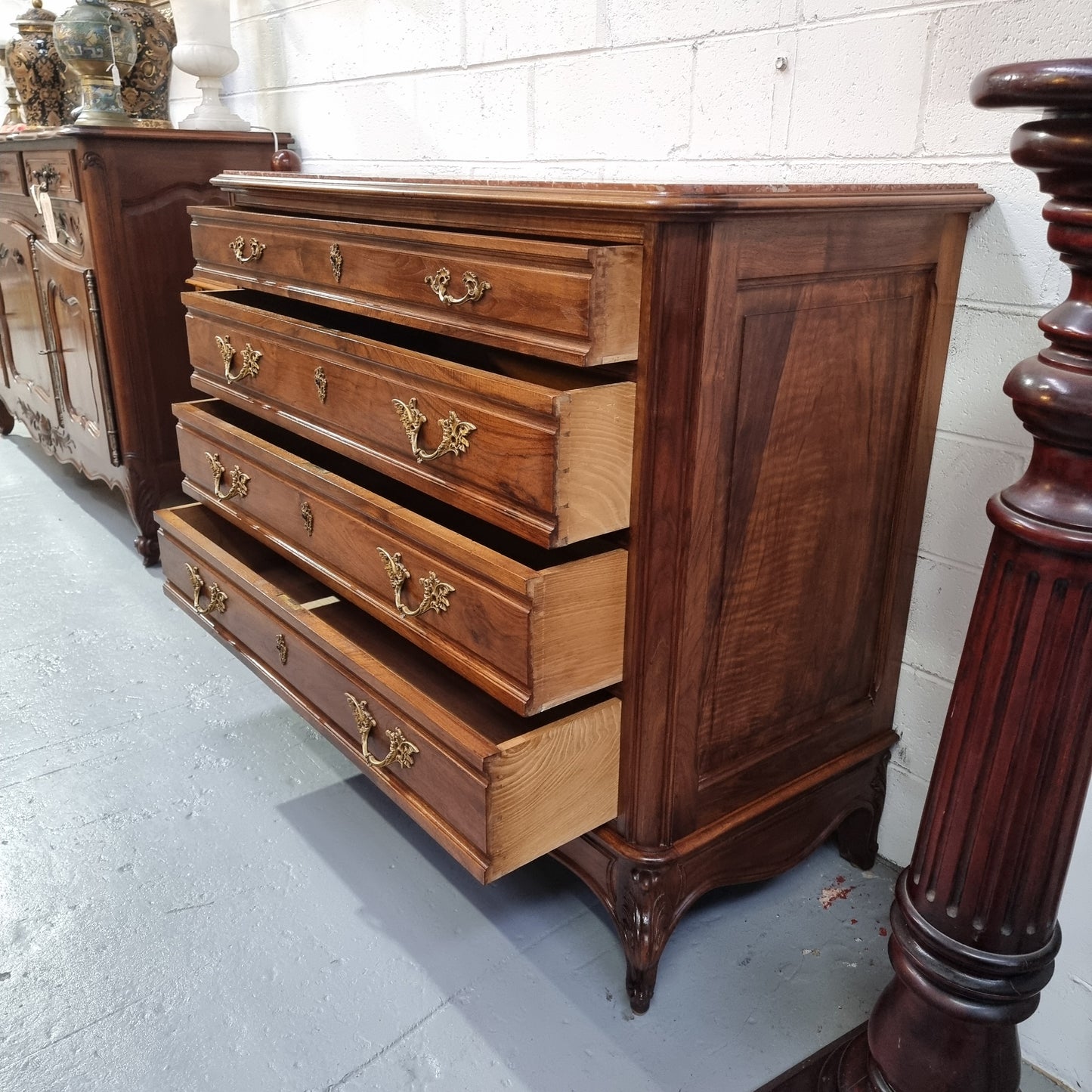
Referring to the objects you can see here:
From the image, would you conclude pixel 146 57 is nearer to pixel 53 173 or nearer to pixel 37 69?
pixel 37 69

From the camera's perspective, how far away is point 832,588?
1216 mm

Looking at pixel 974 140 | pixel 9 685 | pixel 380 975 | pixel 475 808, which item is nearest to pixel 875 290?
pixel 974 140

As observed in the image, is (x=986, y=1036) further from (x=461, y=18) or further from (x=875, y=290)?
(x=461, y=18)

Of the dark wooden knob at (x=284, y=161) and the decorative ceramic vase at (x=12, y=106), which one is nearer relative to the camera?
the dark wooden knob at (x=284, y=161)

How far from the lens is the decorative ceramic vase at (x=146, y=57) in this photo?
2639mm

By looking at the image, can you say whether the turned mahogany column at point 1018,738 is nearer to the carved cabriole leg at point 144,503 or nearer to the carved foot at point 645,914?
the carved foot at point 645,914

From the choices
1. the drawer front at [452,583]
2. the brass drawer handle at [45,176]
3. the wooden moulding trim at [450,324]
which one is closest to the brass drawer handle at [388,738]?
the drawer front at [452,583]

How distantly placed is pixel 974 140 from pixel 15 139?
223 cm

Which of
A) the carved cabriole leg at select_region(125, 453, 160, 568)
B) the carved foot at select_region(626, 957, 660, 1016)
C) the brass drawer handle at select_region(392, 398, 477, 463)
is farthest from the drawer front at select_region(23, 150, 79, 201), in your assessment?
the carved foot at select_region(626, 957, 660, 1016)

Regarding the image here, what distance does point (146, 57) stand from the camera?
266cm

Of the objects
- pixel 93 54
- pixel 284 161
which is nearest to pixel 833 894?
pixel 284 161

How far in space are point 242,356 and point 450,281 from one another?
59 cm

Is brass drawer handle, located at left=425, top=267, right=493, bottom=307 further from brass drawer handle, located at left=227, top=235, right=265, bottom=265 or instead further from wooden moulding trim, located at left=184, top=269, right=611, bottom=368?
brass drawer handle, located at left=227, top=235, right=265, bottom=265

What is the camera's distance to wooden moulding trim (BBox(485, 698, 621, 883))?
102cm
